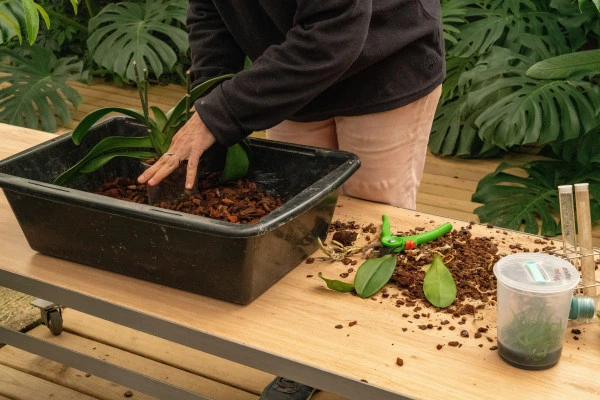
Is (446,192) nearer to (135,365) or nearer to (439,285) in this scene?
(135,365)

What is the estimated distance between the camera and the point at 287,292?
135 centimetres

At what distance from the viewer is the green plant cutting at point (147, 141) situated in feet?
4.80

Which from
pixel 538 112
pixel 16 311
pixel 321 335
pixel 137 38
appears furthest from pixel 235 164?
pixel 137 38

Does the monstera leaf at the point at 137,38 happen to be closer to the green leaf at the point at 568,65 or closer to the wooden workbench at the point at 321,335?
the green leaf at the point at 568,65

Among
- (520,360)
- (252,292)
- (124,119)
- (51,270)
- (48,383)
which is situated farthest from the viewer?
(48,383)

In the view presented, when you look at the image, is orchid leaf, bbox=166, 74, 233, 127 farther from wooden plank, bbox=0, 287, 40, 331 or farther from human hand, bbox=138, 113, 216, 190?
wooden plank, bbox=0, 287, 40, 331

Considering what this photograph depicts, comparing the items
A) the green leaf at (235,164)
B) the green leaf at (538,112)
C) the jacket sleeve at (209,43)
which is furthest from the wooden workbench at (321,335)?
the green leaf at (538,112)

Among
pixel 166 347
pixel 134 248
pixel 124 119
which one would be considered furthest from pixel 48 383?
pixel 134 248

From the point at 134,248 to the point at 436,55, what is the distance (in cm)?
76

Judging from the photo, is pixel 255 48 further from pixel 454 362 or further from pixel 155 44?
pixel 155 44

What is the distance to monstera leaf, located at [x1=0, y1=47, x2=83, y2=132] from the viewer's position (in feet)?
13.0

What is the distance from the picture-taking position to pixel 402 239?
4.77ft

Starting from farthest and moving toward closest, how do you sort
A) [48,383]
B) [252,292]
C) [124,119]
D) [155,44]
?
1. [155,44]
2. [48,383]
3. [124,119]
4. [252,292]

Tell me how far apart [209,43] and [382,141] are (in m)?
0.43
